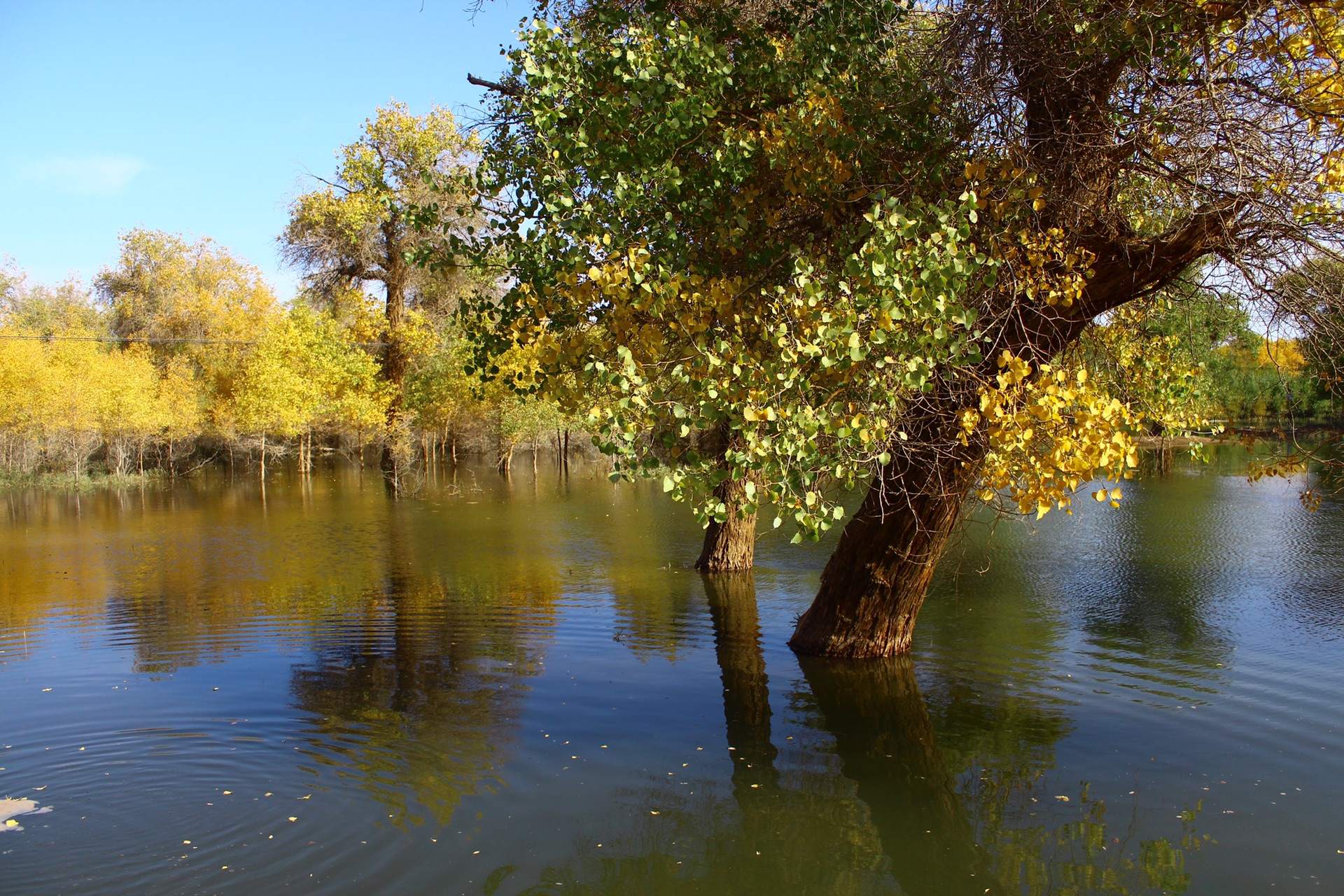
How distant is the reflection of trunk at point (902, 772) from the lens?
4777 millimetres

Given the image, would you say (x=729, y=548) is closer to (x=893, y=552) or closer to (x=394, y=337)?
(x=893, y=552)

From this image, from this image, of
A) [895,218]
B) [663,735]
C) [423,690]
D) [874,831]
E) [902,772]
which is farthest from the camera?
[423,690]

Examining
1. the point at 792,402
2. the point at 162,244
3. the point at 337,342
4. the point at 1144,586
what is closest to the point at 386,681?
the point at 792,402

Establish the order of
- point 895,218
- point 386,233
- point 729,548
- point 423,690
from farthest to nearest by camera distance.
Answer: point 386,233, point 729,548, point 423,690, point 895,218

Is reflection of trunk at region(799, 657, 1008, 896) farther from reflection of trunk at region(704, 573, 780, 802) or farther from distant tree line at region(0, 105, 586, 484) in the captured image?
distant tree line at region(0, 105, 586, 484)

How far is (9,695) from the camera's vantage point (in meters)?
7.40

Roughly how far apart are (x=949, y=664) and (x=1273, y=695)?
259 cm

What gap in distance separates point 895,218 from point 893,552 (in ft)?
11.6

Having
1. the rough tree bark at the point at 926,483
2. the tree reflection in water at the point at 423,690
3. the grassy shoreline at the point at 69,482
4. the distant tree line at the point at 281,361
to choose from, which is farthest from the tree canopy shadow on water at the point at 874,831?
the grassy shoreline at the point at 69,482

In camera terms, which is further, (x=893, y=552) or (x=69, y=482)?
(x=69, y=482)

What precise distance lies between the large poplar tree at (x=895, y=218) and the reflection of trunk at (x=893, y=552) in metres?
0.05

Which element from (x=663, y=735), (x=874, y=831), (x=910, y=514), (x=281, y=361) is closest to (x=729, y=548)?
(x=910, y=514)

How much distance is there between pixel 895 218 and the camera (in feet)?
16.2

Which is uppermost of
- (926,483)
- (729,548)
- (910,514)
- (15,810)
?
(926,483)
